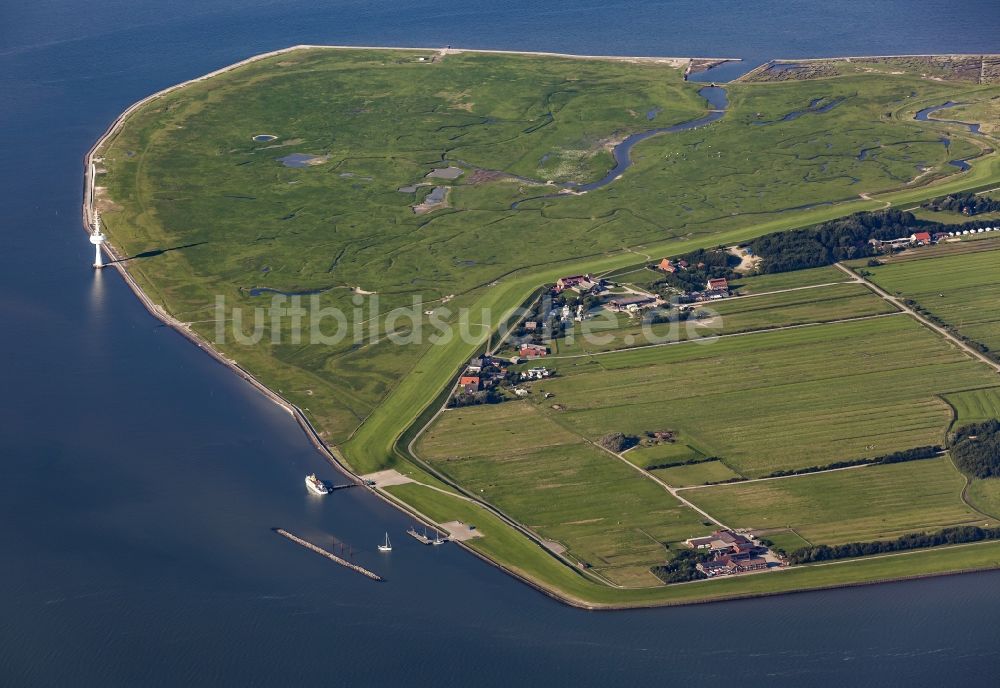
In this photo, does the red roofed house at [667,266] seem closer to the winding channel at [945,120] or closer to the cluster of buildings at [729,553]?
the winding channel at [945,120]

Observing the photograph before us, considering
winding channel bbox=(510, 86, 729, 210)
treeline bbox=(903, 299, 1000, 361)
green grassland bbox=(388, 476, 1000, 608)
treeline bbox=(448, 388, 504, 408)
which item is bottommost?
green grassland bbox=(388, 476, 1000, 608)

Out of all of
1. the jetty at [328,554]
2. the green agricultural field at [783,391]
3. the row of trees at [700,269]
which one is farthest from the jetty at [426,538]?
the row of trees at [700,269]

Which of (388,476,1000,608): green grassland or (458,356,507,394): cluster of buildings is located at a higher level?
(458,356,507,394): cluster of buildings

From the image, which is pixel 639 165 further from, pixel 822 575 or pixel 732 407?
pixel 822 575

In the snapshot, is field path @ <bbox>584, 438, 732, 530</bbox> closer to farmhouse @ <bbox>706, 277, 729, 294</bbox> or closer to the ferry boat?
the ferry boat

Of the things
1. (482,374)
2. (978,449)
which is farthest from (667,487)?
(978,449)

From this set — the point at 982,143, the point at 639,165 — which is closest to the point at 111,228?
the point at 639,165

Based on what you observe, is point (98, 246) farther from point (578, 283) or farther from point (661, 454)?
point (661, 454)

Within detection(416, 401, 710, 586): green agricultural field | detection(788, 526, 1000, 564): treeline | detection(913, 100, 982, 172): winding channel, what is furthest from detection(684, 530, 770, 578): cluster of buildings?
detection(913, 100, 982, 172): winding channel
